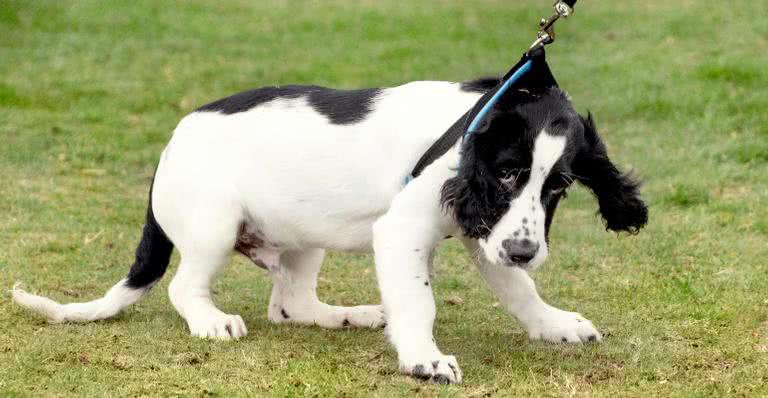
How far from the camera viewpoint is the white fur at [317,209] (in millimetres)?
4789

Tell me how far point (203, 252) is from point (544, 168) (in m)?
1.79

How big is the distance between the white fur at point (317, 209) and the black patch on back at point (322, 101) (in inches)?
1.7

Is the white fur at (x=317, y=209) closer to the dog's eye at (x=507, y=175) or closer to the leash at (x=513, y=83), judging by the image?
the leash at (x=513, y=83)

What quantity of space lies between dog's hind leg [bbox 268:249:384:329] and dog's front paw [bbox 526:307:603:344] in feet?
2.71

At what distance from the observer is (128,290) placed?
561cm

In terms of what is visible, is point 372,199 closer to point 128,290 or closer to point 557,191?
point 557,191

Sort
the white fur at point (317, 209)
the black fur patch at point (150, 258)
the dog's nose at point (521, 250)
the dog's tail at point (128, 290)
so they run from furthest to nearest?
the black fur patch at point (150, 258) → the dog's tail at point (128, 290) → the white fur at point (317, 209) → the dog's nose at point (521, 250)

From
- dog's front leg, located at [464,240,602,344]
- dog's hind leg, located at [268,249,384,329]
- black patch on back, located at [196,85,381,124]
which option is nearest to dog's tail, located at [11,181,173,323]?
dog's hind leg, located at [268,249,384,329]

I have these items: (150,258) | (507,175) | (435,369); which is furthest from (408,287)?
(150,258)

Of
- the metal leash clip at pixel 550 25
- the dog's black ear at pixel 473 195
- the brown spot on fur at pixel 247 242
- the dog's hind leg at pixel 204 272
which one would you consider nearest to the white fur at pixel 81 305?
the dog's hind leg at pixel 204 272

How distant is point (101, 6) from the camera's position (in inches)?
632

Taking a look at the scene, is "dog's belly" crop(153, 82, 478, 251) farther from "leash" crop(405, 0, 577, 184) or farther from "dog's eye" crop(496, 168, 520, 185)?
"dog's eye" crop(496, 168, 520, 185)

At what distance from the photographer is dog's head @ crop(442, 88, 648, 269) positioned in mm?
4391

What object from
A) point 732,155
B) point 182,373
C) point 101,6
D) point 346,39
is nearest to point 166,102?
point 346,39
